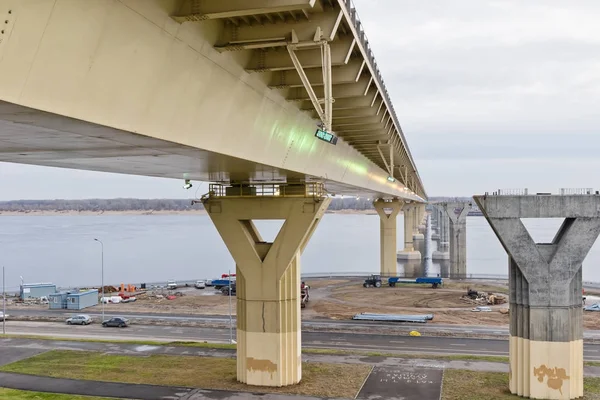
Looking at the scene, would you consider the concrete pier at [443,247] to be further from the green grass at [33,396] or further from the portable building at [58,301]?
the green grass at [33,396]

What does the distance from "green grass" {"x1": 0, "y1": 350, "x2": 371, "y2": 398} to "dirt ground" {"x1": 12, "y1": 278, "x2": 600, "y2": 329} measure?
60.7 feet

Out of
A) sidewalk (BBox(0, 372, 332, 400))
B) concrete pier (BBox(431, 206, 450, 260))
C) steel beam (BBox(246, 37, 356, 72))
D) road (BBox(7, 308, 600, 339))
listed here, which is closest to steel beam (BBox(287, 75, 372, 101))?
steel beam (BBox(246, 37, 356, 72))

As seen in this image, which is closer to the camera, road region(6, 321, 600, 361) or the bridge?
the bridge

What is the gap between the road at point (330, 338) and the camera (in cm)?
3328

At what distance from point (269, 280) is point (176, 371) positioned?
26.5ft

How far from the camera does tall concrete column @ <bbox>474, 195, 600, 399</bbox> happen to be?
22.1m

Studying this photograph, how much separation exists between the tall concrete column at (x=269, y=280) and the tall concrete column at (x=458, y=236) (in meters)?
64.0

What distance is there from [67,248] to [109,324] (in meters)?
118

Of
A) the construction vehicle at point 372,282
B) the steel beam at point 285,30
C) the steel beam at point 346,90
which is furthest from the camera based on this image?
the construction vehicle at point 372,282

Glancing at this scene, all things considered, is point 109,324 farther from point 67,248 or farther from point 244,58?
point 67,248

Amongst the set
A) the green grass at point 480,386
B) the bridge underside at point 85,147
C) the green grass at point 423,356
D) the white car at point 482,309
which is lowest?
the white car at point 482,309

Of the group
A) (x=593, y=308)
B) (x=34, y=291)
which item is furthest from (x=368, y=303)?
(x=34, y=291)

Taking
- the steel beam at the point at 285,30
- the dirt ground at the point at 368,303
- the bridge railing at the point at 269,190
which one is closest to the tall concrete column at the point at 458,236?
the dirt ground at the point at 368,303

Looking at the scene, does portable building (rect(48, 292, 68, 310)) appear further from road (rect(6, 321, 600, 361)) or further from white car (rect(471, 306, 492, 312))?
white car (rect(471, 306, 492, 312))
